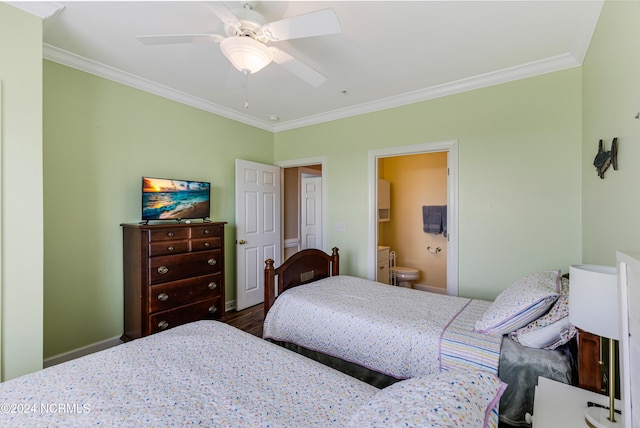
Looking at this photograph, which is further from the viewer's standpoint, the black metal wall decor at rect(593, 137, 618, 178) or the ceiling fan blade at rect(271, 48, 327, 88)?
the ceiling fan blade at rect(271, 48, 327, 88)

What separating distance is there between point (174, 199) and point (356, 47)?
2.19m

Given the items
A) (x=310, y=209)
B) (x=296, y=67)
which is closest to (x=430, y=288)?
(x=310, y=209)

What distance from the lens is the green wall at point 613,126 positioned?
1.23m

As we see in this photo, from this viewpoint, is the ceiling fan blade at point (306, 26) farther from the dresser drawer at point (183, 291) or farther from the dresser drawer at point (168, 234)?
the dresser drawer at point (183, 291)

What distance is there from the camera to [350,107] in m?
3.50

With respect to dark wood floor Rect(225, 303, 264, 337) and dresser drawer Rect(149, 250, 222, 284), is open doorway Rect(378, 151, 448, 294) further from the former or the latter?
dresser drawer Rect(149, 250, 222, 284)

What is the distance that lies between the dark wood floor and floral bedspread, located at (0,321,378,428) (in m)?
1.83

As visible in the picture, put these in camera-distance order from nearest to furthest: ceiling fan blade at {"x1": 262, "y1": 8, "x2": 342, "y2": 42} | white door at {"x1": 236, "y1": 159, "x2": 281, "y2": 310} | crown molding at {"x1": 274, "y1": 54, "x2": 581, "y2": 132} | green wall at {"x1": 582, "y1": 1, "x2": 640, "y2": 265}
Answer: green wall at {"x1": 582, "y1": 1, "x2": 640, "y2": 265}
ceiling fan blade at {"x1": 262, "y1": 8, "x2": 342, "y2": 42}
crown molding at {"x1": 274, "y1": 54, "x2": 581, "y2": 132}
white door at {"x1": 236, "y1": 159, "x2": 281, "y2": 310}

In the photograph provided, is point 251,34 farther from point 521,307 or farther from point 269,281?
point 521,307

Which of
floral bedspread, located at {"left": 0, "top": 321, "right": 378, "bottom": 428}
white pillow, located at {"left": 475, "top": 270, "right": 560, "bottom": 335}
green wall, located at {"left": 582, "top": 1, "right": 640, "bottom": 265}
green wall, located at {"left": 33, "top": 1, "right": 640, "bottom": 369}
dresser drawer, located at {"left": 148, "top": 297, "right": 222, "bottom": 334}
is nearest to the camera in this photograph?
floral bedspread, located at {"left": 0, "top": 321, "right": 378, "bottom": 428}

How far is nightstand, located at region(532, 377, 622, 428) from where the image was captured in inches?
43.2

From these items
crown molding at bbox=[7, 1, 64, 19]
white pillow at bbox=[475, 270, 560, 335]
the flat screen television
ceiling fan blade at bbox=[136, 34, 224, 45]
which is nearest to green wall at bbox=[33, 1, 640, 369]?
crown molding at bbox=[7, 1, 64, 19]

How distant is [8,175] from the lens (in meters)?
1.65

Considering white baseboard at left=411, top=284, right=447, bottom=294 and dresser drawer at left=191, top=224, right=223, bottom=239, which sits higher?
dresser drawer at left=191, top=224, right=223, bottom=239
